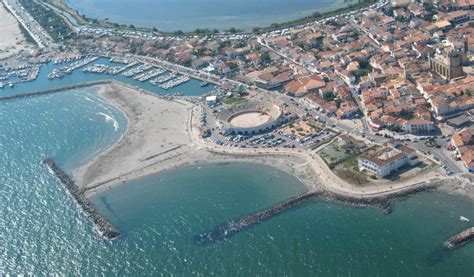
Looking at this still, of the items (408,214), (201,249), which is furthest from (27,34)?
(408,214)

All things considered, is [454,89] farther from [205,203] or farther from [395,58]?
[205,203]

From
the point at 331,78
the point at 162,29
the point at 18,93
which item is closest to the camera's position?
the point at 331,78

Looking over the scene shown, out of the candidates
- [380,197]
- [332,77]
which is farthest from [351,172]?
[332,77]

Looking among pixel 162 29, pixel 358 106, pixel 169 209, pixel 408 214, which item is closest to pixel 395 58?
pixel 358 106

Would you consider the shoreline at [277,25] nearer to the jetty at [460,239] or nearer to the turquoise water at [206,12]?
the turquoise water at [206,12]

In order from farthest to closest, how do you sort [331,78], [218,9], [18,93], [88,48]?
[218,9], [88,48], [18,93], [331,78]

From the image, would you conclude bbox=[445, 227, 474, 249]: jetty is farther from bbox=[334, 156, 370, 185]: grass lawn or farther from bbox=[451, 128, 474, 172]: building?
bbox=[334, 156, 370, 185]: grass lawn

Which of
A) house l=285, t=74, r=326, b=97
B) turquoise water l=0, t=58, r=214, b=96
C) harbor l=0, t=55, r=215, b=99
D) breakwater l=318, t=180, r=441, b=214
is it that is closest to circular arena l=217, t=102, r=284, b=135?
house l=285, t=74, r=326, b=97

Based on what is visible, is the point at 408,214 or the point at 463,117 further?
the point at 463,117
